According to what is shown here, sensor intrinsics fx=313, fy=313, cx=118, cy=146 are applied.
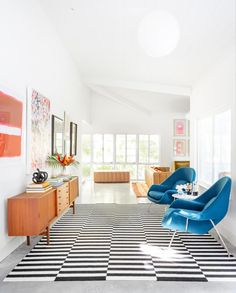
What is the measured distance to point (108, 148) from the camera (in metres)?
13.8

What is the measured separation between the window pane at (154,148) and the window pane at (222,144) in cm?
781

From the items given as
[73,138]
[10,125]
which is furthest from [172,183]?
[10,125]

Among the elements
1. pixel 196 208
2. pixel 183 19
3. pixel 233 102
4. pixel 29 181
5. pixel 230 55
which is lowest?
pixel 196 208

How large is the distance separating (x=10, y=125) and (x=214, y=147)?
13.1ft

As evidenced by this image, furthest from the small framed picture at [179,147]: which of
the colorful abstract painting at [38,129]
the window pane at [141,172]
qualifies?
the colorful abstract painting at [38,129]

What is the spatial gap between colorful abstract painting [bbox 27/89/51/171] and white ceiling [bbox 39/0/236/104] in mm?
1408

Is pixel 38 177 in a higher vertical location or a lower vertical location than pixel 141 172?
higher

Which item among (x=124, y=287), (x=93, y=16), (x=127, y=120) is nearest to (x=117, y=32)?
(x=93, y=16)

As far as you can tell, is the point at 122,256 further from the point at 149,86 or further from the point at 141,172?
the point at 141,172

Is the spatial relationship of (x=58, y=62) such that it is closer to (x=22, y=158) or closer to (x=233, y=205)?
(x=22, y=158)

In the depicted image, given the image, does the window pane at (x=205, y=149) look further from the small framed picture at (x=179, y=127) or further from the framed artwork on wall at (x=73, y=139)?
the small framed picture at (x=179, y=127)

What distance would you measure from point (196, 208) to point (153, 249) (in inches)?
40.2

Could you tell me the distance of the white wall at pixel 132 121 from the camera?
1343cm

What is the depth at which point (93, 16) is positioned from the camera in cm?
493
